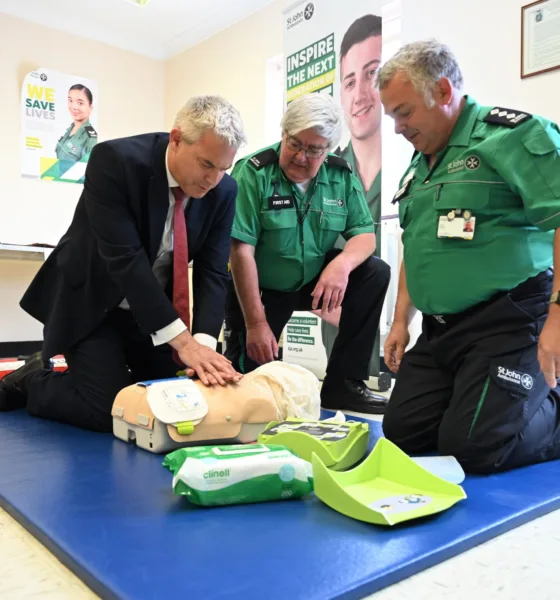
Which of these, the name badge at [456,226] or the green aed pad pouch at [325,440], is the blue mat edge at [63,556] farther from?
the name badge at [456,226]

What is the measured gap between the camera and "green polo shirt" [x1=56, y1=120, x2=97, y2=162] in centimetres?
492

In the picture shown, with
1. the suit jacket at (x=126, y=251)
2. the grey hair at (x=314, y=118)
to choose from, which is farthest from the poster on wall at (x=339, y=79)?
the suit jacket at (x=126, y=251)

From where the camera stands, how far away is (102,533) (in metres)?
0.99

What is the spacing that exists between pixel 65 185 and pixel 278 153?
3.20 meters

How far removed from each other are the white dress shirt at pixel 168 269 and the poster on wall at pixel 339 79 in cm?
108

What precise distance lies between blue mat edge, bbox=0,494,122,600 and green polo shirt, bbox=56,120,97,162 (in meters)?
4.26

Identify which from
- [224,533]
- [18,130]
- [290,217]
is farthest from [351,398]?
[18,130]

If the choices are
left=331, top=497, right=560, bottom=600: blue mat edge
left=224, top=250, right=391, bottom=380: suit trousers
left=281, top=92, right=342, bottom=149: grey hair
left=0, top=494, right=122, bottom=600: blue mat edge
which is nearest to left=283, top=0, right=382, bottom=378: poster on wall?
left=224, top=250, right=391, bottom=380: suit trousers

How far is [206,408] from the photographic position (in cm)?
154

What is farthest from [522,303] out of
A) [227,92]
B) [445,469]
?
[227,92]

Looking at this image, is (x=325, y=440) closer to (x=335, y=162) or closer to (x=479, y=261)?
(x=479, y=261)

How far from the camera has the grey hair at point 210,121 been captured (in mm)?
1614

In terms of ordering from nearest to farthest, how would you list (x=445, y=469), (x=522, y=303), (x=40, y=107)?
(x=445, y=469) → (x=522, y=303) → (x=40, y=107)

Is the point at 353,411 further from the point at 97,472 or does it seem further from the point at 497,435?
the point at 97,472
